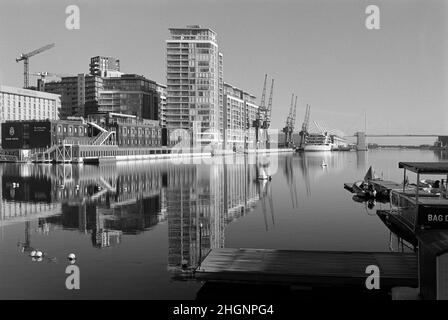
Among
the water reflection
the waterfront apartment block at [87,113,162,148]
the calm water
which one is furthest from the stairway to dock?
the waterfront apartment block at [87,113,162,148]

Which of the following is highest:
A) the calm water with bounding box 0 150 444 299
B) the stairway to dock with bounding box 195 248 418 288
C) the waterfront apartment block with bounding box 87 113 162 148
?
the waterfront apartment block with bounding box 87 113 162 148

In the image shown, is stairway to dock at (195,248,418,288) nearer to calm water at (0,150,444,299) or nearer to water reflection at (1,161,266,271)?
calm water at (0,150,444,299)

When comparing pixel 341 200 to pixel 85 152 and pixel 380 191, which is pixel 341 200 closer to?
pixel 380 191

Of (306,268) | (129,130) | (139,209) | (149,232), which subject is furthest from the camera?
(129,130)

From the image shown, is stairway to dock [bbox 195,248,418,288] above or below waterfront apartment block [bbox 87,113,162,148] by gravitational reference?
below

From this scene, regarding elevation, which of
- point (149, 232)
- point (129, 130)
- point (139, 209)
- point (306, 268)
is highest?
point (129, 130)

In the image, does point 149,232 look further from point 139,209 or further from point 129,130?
point 129,130

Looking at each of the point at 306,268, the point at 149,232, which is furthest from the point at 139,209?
the point at 306,268

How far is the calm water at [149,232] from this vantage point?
19.4m

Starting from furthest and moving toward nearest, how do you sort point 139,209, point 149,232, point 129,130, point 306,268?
1. point 129,130
2. point 139,209
3. point 149,232
4. point 306,268

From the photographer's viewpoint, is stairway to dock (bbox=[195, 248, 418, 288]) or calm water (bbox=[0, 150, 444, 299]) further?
calm water (bbox=[0, 150, 444, 299])

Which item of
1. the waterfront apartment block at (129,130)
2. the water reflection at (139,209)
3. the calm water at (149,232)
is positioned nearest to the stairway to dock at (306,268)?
the calm water at (149,232)

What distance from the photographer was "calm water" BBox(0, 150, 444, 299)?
19438 millimetres

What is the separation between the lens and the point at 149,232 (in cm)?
3066
